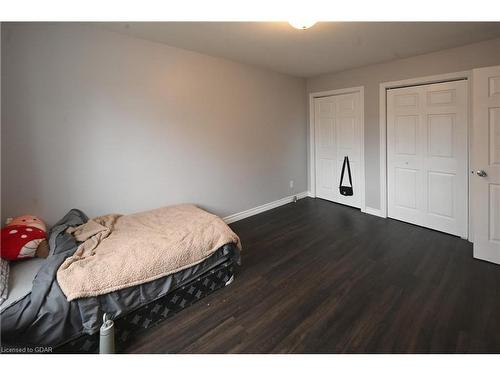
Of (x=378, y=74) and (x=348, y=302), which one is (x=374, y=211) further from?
(x=348, y=302)

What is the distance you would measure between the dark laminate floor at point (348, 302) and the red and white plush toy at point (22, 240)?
1048 millimetres

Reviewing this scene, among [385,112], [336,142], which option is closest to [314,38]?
[385,112]

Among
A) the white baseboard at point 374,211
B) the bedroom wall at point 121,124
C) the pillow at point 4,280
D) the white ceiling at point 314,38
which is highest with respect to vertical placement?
the white ceiling at point 314,38

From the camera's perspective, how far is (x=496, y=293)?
79.5 inches

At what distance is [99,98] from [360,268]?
304 centimetres

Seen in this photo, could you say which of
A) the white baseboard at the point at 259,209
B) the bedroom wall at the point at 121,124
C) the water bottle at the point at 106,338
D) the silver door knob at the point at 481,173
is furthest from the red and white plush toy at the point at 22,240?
the silver door knob at the point at 481,173

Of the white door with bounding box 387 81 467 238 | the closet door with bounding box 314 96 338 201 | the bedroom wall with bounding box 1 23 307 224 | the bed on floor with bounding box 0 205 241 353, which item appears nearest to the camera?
the bed on floor with bounding box 0 205 241 353

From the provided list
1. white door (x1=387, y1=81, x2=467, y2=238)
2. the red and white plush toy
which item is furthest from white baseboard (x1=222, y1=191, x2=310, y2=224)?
the red and white plush toy

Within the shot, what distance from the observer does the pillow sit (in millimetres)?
1443

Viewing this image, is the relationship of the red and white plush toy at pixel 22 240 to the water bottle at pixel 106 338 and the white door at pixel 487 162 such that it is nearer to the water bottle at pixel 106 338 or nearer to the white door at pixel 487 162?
the water bottle at pixel 106 338

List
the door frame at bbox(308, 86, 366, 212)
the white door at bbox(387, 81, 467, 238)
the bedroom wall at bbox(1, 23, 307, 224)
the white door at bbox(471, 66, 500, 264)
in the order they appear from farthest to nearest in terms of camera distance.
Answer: the door frame at bbox(308, 86, 366, 212)
the white door at bbox(387, 81, 467, 238)
the white door at bbox(471, 66, 500, 264)
the bedroom wall at bbox(1, 23, 307, 224)

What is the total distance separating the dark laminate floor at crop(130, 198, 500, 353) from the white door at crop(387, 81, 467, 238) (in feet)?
1.23

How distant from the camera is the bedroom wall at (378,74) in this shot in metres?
2.85

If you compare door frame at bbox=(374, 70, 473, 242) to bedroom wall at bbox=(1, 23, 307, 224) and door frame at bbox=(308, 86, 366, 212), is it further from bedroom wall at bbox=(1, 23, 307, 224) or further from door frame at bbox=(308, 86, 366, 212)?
bedroom wall at bbox=(1, 23, 307, 224)
